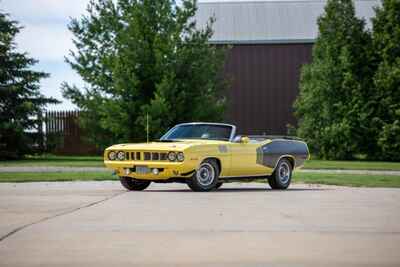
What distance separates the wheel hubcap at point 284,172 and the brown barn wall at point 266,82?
31.5 meters

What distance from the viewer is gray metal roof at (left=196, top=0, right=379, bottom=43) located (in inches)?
1998

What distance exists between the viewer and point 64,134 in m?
43.6

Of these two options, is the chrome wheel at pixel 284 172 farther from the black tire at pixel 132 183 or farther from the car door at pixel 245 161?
the black tire at pixel 132 183

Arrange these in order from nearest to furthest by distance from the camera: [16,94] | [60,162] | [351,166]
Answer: [351,166] < [60,162] < [16,94]

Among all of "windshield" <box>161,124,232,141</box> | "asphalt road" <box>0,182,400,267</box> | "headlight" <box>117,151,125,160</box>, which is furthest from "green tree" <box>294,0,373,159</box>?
"asphalt road" <box>0,182,400,267</box>

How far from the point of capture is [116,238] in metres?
9.16

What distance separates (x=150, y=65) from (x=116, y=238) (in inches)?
1062

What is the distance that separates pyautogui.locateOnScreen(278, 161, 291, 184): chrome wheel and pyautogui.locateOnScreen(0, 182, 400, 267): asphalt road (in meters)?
2.76

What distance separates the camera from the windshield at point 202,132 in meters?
18.0

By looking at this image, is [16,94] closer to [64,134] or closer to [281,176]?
[64,134]

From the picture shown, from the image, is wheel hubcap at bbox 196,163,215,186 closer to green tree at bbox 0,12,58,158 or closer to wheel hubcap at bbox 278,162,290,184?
wheel hubcap at bbox 278,162,290,184

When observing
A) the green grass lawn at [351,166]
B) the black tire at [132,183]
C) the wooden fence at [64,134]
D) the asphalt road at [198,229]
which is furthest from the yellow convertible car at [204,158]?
the wooden fence at [64,134]

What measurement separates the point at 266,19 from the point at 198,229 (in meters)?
43.4

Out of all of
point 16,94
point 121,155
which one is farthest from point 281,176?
point 16,94
